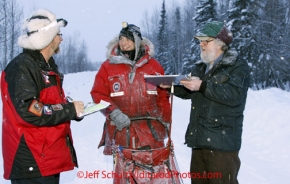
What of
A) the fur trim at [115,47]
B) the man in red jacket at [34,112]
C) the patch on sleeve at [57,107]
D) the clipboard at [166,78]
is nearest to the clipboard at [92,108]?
the man in red jacket at [34,112]

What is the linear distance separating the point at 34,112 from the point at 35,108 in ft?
0.11

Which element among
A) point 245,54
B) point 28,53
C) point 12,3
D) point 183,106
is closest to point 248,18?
point 245,54

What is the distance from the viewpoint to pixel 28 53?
267 cm

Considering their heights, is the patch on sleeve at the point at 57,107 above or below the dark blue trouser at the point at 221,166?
above

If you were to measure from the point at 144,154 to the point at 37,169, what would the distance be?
1.26 m

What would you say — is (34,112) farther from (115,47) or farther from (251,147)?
(251,147)

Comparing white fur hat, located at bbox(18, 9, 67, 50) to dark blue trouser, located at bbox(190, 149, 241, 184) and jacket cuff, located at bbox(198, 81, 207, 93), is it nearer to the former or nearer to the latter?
jacket cuff, located at bbox(198, 81, 207, 93)

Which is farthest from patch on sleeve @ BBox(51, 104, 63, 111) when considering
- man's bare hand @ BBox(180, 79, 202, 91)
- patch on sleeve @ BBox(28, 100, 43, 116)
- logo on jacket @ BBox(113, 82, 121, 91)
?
man's bare hand @ BBox(180, 79, 202, 91)

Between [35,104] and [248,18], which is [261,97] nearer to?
[35,104]

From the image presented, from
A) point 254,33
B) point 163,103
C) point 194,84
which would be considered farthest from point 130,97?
point 254,33

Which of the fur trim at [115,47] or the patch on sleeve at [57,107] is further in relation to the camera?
the fur trim at [115,47]

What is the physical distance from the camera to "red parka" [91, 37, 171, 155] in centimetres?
384

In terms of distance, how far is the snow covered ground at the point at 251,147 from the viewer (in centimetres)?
535

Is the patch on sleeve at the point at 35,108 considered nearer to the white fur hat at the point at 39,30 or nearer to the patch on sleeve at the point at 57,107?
the patch on sleeve at the point at 57,107
